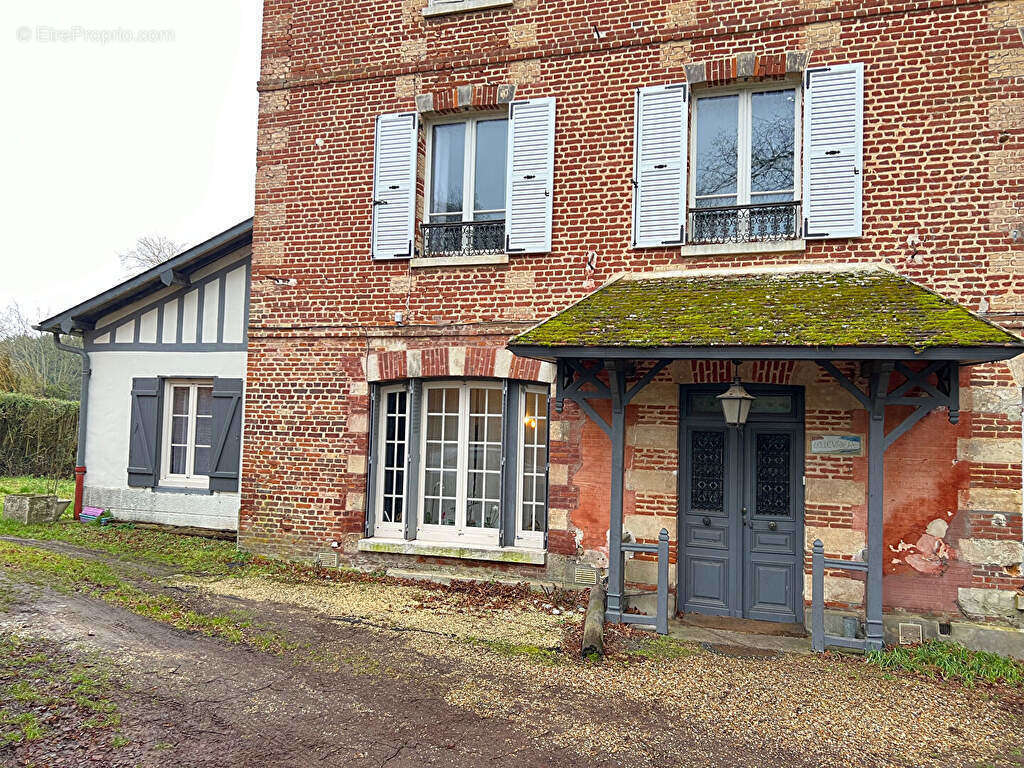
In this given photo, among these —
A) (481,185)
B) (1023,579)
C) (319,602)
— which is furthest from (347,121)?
(1023,579)

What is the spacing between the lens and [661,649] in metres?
5.88

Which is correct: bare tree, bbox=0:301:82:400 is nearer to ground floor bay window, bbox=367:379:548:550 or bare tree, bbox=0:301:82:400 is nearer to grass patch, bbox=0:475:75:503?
grass patch, bbox=0:475:75:503

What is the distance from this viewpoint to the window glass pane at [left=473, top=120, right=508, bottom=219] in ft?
26.1

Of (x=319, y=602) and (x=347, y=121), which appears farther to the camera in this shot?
(x=347, y=121)

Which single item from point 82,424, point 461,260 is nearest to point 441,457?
point 461,260

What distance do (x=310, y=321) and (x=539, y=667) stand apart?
5.07m

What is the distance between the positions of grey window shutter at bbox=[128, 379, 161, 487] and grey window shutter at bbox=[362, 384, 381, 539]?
4.18m

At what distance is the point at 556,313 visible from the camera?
722 cm

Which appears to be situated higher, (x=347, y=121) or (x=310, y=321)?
(x=347, y=121)

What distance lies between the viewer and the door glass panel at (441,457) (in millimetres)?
7973

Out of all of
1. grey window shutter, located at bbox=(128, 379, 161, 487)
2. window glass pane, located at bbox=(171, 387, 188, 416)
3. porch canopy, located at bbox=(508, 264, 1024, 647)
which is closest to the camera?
porch canopy, located at bbox=(508, 264, 1024, 647)

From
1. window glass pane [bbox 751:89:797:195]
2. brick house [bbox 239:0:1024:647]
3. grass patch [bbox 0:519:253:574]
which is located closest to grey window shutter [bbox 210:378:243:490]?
grass patch [bbox 0:519:253:574]

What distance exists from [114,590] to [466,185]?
5832 millimetres

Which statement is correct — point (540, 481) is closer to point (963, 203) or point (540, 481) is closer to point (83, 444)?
point (963, 203)
